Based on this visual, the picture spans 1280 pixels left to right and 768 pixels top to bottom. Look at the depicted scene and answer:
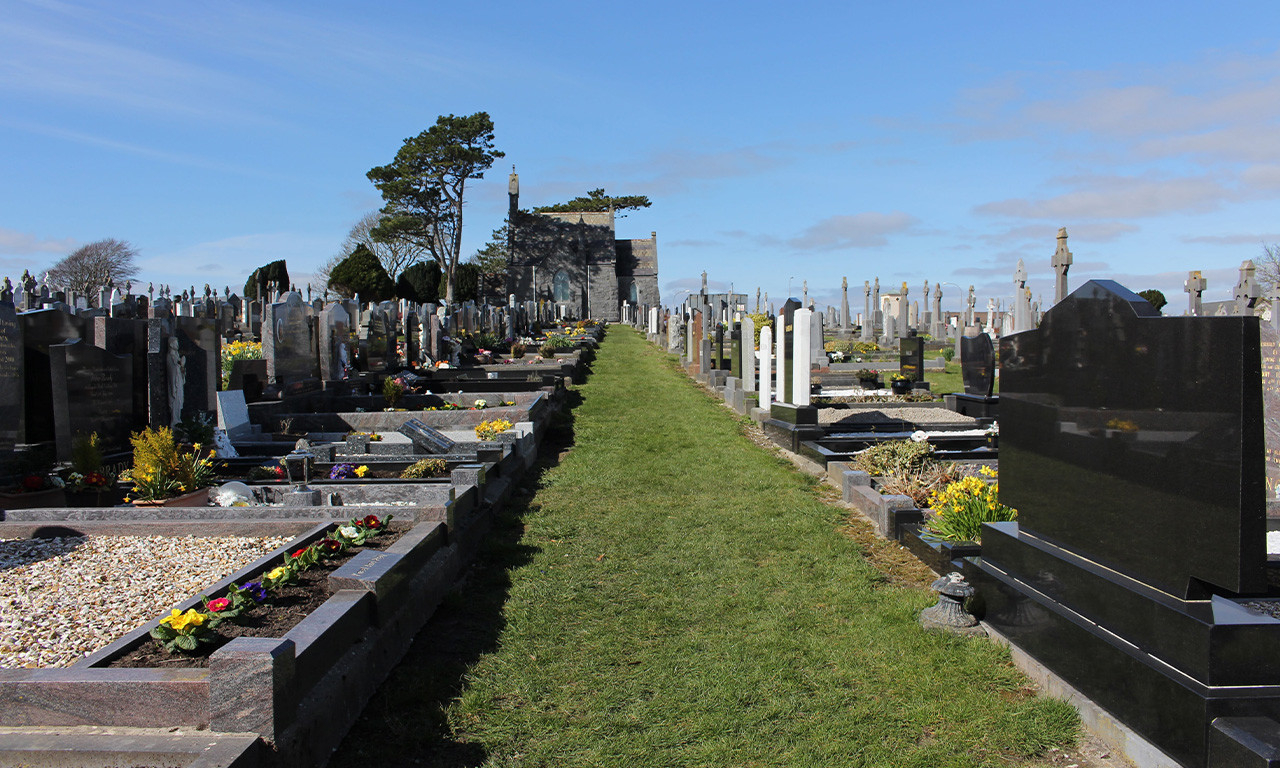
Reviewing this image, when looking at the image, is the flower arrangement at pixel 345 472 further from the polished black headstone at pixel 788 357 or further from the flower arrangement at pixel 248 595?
the polished black headstone at pixel 788 357

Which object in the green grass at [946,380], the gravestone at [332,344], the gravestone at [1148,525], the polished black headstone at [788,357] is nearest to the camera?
the gravestone at [1148,525]

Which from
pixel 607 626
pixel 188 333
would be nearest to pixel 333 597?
pixel 607 626

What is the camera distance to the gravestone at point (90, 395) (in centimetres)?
743

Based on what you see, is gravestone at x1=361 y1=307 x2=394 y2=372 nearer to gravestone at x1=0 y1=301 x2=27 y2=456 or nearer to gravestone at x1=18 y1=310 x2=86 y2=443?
gravestone at x1=18 y1=310 x2=86 y2=443

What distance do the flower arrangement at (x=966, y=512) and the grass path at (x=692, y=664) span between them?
0.60m

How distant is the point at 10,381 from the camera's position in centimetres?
727

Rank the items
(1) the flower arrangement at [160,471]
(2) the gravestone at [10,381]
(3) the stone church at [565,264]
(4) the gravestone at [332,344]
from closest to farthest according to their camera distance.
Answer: (1) the flower arrangement at [160,471] < (2) the gravestone at [10,381] < (4) the gravestone at [332,344] < (3) the stone church at [565,264]

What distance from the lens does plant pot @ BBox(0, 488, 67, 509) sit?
638 centimetres

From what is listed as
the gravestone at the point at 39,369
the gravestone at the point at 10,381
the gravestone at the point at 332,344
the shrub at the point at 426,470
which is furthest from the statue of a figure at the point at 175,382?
the gravestone at the point at 332,344

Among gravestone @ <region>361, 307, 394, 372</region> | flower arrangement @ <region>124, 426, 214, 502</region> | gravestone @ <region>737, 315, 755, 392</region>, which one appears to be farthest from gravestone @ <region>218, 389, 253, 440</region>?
gravestone @ <region>737, 315, 755, 392</region>

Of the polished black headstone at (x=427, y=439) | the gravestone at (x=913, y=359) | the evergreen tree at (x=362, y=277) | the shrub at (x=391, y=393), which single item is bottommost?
the polished black headstone at (x=427, y=439)

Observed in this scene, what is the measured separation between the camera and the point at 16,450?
732 centimetres

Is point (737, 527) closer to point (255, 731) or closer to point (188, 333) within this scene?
point (255, 731)

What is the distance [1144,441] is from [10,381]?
8.40m
